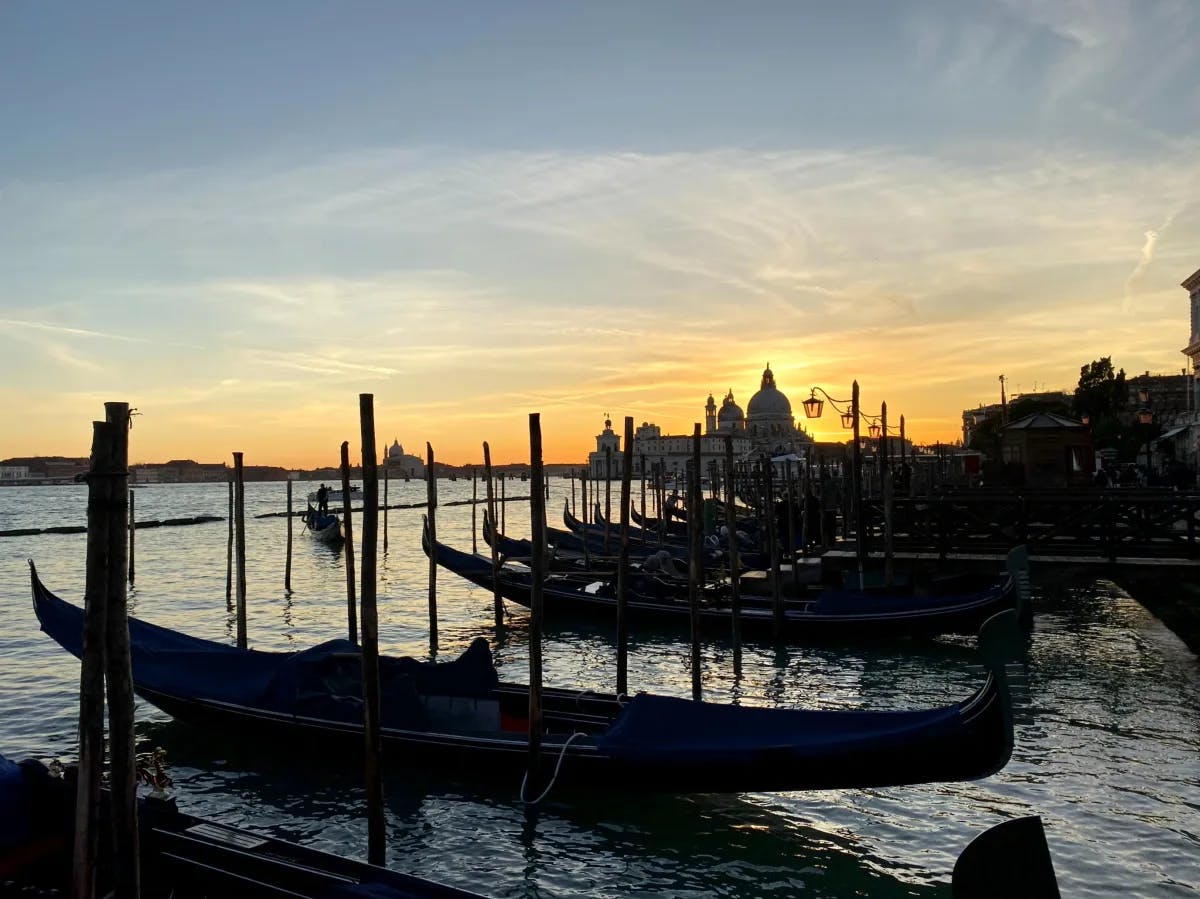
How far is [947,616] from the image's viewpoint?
12.0 metres

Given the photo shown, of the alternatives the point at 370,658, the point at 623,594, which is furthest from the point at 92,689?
the point at 623,594

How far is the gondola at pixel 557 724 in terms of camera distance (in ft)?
18.9

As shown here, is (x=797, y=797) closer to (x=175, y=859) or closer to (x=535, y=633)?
(x=535, y=633)

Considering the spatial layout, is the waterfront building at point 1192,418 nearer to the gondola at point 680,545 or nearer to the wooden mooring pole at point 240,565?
the gondola at point 680,545

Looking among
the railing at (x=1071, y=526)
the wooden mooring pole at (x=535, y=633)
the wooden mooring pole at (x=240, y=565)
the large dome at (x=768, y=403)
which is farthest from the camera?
the large dome at (x=768, y=403)

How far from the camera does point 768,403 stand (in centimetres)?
10800

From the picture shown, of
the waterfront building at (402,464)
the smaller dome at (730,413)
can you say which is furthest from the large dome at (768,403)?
the waterfront building at (402,464)

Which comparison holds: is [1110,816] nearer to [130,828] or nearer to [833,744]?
[833,744]

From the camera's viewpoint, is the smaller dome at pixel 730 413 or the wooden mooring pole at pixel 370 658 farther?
the smaller dome at pixel 730 413

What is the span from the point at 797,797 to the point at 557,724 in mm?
1878

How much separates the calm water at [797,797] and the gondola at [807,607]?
1.16 ft

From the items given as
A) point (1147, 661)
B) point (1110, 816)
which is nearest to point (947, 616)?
point (1147, 661)

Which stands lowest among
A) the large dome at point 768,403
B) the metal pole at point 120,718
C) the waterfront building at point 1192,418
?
the metal pole at point 120,718

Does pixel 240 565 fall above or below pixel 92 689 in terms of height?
below
